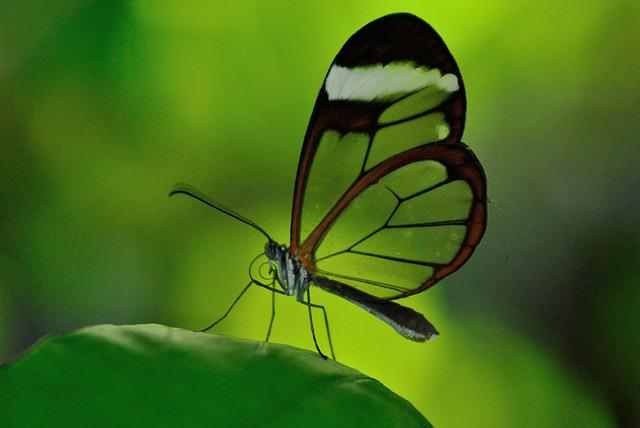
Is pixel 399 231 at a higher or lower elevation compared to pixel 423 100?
lower

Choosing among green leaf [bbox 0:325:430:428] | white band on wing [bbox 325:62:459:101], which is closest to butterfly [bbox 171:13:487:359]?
white band on wing [bbox 325:62:459:101]

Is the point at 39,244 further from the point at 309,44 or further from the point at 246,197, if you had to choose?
the point at 309,44

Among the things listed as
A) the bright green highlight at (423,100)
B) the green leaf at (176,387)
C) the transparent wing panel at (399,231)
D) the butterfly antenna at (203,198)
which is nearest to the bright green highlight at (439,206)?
the transparent wing panel at (399,231)

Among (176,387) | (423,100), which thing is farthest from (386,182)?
(176,387)

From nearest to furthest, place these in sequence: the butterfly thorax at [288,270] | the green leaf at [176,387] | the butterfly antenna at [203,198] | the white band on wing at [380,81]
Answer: the green leaf at [176,387]
the white band on wing at [380,81]
the butterfly thorax at [288,270]
the butterfly antenna at [203,198]

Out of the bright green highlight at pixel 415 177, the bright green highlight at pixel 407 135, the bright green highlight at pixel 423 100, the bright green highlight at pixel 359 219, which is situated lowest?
the bright green highlight at pixel 359 219

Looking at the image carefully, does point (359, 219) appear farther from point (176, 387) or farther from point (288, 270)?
point (176, 387)

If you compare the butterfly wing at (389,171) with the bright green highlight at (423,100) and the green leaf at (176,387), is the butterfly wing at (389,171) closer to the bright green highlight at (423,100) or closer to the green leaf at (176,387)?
the bright green highlight at (423,100)
